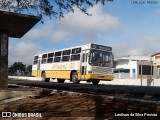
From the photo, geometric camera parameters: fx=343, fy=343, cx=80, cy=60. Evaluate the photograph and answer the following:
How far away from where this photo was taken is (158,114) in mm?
7145

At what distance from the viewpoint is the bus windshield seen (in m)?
27.9

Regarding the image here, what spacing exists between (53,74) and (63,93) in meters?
23.1

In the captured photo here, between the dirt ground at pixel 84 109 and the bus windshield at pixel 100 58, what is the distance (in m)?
17.1

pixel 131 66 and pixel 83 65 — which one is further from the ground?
pixel 131 66

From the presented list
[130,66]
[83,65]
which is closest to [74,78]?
[83,65]

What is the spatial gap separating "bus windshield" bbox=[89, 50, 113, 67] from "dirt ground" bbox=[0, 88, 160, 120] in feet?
56.2

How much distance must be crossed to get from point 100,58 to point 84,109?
20014 mm

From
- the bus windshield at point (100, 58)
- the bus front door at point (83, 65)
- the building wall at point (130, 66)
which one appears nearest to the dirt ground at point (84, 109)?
the bus windshield at point (100, 58)

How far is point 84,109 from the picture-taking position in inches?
333

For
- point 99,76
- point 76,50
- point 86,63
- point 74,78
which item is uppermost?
point 76,50

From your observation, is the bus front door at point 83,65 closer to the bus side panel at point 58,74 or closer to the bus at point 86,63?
the bus at point 86,63

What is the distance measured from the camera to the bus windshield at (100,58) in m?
27.9

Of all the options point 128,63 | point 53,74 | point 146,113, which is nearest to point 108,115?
point 146,113

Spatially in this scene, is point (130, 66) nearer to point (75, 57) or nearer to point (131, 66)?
point (131, 66)
